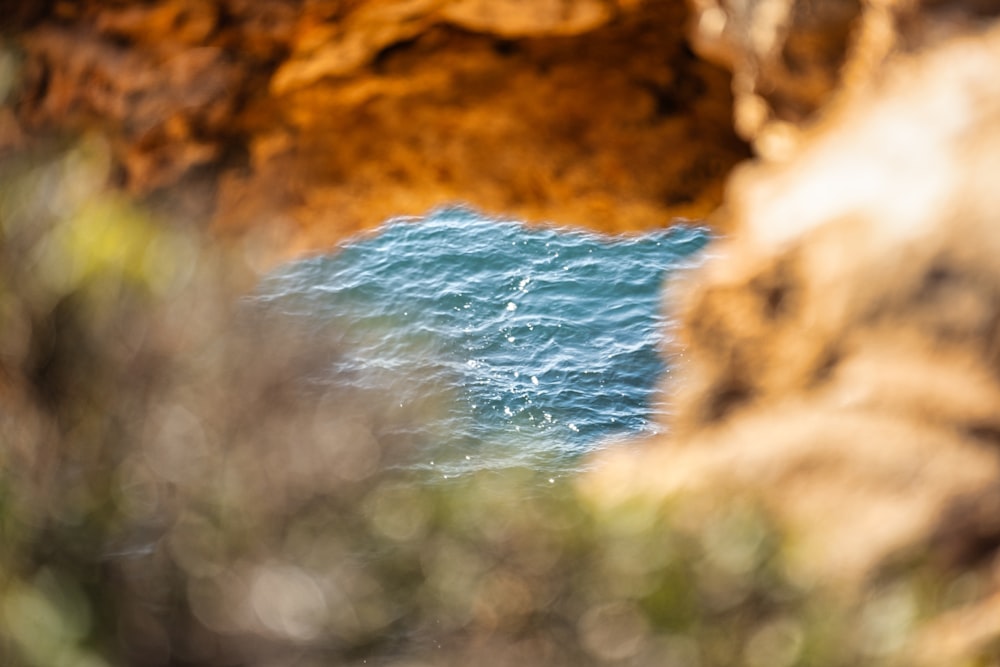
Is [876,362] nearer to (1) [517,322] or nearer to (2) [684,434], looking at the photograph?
(2) [684,434]

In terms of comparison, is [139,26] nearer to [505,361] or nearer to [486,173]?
[486,173]

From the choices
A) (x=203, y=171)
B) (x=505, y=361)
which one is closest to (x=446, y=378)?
(x=505, y=361)

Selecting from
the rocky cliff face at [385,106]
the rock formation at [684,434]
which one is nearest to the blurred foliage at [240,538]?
the rock formation at [684,434]

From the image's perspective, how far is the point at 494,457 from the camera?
10875mm

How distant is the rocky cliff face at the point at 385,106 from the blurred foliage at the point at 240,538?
687 millimetres

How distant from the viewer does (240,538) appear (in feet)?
6.46

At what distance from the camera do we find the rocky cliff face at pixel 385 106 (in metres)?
3.00

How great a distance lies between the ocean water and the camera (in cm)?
1140

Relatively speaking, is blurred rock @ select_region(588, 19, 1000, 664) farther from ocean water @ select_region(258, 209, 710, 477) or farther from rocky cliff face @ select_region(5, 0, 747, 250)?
ocean water @ select_region(258, 209, 710, 477)

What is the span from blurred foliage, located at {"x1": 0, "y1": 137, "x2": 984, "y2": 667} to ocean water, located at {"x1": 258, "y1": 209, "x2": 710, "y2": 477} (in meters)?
8.42

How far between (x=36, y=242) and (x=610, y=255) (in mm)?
11325

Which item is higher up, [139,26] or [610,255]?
[139,26]

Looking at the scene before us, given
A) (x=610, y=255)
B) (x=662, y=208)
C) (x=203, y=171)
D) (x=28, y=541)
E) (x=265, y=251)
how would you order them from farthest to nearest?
1. (x=610, y=255)
2. (x=662, y=208)
3. (x=265, y=251)
4. (x=203, y=171)
5. (x=28, y=541)

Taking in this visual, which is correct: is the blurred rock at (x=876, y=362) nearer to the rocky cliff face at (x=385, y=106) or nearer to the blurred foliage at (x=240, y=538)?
the blurred foliage at (x=240, y=538)
